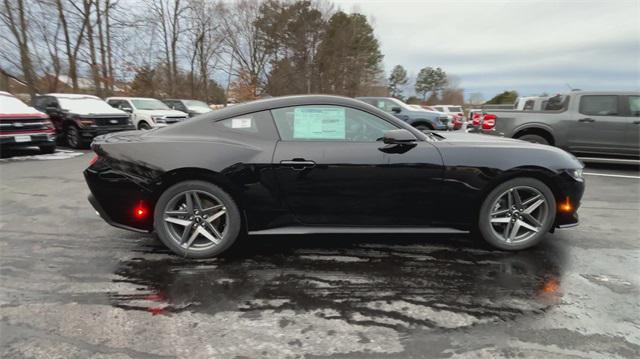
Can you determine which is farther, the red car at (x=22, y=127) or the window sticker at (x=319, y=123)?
the red car at (x=22, y=127)

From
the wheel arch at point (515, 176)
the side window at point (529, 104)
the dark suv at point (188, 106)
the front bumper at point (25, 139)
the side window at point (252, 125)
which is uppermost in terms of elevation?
the dark suv at point (188, 106)

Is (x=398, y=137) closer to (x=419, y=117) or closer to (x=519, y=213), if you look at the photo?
(x=519, y=213)

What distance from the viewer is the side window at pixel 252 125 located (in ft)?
11.3

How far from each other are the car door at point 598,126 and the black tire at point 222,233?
7.68 m

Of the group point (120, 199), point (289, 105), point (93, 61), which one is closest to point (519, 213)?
point (289, 105)

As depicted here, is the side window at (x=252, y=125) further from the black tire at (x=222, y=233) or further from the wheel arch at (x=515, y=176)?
the wheel arch at (x=515, y=176)

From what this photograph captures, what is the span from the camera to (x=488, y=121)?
8766 mm

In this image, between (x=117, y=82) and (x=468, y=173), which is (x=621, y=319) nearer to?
(x=468, y=173)

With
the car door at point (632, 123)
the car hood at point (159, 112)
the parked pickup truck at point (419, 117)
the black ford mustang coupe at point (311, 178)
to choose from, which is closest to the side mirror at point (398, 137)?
the black ford mustang coupe at point (311, 178)

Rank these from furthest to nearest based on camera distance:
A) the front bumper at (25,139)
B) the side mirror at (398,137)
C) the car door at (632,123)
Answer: the front bumper at (25,139), the car door at (632,123), the side mirror at (398,137)

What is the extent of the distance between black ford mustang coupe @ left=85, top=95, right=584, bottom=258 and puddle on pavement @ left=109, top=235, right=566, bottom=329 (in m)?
0.25

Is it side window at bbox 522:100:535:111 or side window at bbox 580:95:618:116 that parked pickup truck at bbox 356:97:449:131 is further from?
side window at bbox 580:95:618:116

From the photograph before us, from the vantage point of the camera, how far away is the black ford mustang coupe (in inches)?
132

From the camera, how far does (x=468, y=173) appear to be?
3434 mm
